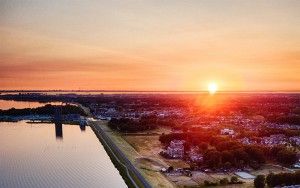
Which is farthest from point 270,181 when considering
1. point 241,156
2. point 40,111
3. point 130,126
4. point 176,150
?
point 40,111

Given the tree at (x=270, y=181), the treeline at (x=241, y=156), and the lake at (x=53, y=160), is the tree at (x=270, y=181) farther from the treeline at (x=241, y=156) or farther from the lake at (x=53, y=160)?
the lake at (x=53, y=160)

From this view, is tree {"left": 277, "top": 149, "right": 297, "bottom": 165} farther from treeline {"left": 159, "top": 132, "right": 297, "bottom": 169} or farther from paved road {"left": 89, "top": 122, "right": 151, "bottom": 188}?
paved road {"left": 89, "top": 122, "right": 151, "bottom": 188}

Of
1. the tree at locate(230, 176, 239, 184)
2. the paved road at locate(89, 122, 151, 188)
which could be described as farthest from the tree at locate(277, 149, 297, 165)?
the paved road at locate(89, 122, 151, 188)

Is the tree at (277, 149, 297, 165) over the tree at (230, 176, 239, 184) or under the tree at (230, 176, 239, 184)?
over

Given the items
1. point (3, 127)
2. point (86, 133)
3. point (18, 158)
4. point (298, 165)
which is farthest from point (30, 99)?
point (298, 165)

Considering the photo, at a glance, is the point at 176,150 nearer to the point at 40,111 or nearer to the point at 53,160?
the point at 53,160

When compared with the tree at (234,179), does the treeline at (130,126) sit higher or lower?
higher

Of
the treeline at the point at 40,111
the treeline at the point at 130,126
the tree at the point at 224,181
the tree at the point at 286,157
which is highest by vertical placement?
the treeline at the point at 40,111

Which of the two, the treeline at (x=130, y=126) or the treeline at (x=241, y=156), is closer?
the treeline at (x=241, y=156)

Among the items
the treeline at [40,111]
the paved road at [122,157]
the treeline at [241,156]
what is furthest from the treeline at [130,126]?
the treeline at [40,111]

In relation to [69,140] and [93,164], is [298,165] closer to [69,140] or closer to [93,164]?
[93,164]
